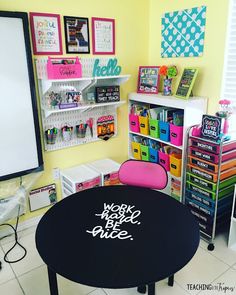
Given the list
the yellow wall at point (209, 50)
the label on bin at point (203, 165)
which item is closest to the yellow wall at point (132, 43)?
the yellow wall at point (209, 50)

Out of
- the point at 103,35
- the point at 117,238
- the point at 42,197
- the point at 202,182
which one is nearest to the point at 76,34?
the point at 103,35

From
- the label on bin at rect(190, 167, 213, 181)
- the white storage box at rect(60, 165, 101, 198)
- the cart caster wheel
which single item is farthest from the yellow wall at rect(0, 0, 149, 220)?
the cart caster wheel

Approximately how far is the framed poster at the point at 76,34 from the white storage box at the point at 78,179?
1.18 m

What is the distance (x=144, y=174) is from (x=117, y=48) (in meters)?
1.47

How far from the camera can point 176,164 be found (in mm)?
2551

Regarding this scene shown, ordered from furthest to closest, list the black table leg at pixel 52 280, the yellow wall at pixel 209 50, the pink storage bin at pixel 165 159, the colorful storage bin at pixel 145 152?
the colorful storage bin at pixel 145 152 < the pink storage bin at pixel 165 159 < the yellow wall at pixel 209 50 < the black table leg at pixel 52 280

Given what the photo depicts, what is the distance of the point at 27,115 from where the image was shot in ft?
7.55

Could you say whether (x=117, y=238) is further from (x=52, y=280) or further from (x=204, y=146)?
(x=204, y=146)

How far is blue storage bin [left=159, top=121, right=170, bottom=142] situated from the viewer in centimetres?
258

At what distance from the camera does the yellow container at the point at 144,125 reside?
9.31 feet

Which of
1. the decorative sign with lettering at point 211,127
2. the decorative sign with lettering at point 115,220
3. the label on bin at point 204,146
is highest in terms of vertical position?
the decorative sign with lettering at point 211,127

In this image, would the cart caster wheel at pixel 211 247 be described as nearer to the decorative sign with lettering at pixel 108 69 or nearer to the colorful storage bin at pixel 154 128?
the colorful storage bin at pixel 154 128

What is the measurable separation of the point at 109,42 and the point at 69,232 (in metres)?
2.02

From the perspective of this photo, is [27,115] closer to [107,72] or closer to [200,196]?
[107,72]
